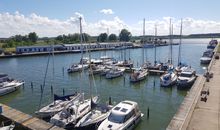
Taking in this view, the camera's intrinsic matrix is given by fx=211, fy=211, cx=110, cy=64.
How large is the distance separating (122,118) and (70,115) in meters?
6.07

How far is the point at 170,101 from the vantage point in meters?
34.6

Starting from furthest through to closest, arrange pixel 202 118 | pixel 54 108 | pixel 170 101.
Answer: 1. pixel 170 101
2. pixel 54 108
3. pixel 202 118

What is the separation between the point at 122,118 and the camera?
71.2 feet

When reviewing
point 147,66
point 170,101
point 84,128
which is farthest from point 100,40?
point 84,128

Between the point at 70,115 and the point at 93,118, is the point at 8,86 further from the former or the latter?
the point at 93,118

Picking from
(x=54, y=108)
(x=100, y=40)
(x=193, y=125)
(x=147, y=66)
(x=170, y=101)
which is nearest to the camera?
(x=193, y=125)

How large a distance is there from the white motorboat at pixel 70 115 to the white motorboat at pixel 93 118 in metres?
0.98

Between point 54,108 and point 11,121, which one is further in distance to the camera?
point 54,108

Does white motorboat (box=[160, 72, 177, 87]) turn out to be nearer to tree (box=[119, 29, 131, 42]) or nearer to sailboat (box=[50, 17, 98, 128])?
sailboat (box=[50, 17, 98, 128])

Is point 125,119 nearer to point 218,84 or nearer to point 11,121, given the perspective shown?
point 11,121

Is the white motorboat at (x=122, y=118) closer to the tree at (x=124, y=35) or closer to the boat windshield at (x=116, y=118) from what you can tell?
the boat windshield at (x=116, y=118)

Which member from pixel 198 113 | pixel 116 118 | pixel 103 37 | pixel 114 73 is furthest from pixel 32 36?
pixel 198 113

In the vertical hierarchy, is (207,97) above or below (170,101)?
above

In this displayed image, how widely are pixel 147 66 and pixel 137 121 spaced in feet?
111
